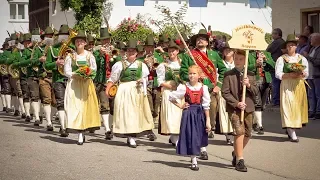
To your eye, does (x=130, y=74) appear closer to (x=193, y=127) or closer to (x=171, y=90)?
(x=171, y=90)

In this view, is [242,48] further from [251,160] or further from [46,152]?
[46,152]

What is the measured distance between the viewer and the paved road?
10.9 m

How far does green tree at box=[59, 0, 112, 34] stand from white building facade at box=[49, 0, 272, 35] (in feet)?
6.23

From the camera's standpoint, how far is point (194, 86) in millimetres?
11648

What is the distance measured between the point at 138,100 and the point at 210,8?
109 feet

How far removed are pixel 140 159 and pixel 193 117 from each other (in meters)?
1.37

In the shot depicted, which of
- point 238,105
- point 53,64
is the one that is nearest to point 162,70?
point 53,64

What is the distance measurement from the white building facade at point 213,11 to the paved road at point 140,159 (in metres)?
29.0

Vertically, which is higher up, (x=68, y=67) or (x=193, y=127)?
(x=68, y=67)

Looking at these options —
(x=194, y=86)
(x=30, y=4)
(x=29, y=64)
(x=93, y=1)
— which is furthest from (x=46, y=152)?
(x=30, y=4)

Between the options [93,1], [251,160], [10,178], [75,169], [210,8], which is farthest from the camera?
[210,8]

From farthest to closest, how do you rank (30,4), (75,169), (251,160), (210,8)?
(30,4), (210,8), (251,160), (75,169)

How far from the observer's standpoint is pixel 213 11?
153 feet

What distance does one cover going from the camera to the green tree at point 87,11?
4150 centimetres
